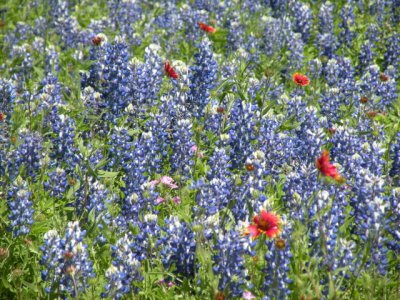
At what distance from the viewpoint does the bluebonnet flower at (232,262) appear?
3.79 meters

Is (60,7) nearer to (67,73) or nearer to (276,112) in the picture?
(67,73)

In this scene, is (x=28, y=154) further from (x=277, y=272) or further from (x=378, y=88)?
(x=378, y=88)

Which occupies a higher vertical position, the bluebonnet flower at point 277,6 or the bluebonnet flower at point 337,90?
the bluebonnet flower at point 277,6

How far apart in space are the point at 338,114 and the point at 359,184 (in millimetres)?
2228

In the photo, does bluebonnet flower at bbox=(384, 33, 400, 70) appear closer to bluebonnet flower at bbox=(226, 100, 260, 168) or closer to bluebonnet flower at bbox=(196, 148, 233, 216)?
bluebonnet flower at bbox=(226, 100, 260, 168)

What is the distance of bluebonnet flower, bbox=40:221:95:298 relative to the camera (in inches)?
151

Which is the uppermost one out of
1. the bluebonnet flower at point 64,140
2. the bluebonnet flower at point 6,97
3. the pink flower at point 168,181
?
the bluebonnet flower at point 6,97

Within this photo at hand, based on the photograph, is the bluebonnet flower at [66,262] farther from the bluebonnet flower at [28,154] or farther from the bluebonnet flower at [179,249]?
the bluebonnet flower at [28,154]

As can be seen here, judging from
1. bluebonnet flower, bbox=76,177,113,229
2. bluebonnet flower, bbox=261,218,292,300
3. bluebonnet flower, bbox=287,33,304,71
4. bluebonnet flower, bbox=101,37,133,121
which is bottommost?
bluebonnet flower, bbox=261,218,292,300

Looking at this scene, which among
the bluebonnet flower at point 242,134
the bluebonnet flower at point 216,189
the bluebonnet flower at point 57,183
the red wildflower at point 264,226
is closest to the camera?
the red wildflower at point 264,226

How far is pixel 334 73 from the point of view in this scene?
294 inches

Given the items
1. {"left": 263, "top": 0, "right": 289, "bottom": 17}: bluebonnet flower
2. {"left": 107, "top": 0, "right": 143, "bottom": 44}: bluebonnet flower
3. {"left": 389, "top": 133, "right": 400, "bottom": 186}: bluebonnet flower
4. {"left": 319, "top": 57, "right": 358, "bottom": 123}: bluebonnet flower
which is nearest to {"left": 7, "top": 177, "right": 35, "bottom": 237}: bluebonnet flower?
{"left": 389, "top": 133, "right": 400, "bottom": 186}: bluebonnet flower

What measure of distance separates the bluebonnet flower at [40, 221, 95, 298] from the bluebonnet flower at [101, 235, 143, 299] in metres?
0.15

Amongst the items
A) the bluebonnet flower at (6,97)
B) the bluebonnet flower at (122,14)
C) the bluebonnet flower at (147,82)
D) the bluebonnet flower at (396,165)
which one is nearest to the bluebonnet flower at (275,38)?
the bluebonnet flower at (122,14)
